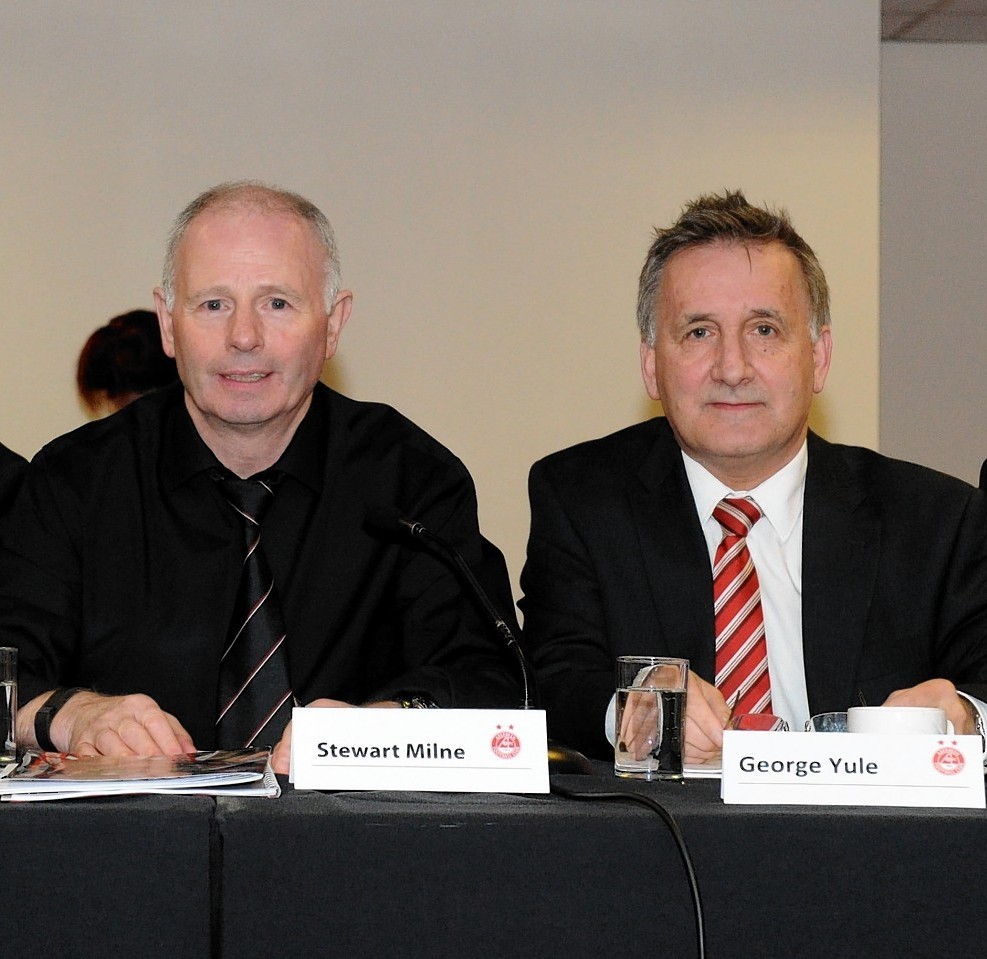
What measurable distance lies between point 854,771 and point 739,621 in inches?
39.6

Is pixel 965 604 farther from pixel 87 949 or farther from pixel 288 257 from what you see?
pixel 87 949

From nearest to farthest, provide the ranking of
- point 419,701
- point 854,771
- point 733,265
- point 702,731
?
point 854,771 < point 702,731 < point 419,701 < point 733,265

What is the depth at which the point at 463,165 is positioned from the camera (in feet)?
14.3

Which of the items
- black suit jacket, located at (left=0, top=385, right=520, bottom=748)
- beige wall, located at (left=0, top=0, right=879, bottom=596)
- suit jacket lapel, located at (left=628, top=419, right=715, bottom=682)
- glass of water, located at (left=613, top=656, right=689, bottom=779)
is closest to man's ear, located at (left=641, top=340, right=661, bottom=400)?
suit jacket lapel, located at (left=628, top=419, right=715, bottom=682)

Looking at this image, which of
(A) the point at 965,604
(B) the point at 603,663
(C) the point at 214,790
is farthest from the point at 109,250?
(C) the point at 214,790

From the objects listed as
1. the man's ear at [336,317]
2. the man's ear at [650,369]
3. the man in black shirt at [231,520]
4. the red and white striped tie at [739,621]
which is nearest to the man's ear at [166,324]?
the man in black shirt at [231,520]

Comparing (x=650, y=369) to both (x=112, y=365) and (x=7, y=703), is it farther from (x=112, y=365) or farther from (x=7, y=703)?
(x=112, y=365)

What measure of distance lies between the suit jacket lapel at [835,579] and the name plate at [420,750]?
1.00 meters

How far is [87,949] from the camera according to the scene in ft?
3.66

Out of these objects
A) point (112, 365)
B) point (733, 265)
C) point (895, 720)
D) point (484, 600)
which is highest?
point (112, 365)

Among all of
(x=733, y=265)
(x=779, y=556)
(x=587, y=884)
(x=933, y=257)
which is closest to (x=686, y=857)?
(x=587, y=884)

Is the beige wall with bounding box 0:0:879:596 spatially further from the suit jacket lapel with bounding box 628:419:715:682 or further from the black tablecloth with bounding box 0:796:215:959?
the black tablecloth with bounding box 0:796:215:959

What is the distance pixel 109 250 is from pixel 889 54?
333cm

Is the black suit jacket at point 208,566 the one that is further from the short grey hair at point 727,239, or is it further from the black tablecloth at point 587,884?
the black tablecloth at point 587,884
